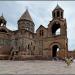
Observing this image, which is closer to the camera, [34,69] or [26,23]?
[34,69]

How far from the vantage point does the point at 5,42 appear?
3784 cm

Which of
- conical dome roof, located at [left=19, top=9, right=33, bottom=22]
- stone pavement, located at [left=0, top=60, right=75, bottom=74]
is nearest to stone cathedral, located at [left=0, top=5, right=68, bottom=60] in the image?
conical dome roof, located at [left=19, top=9, right=33, bottom=22]

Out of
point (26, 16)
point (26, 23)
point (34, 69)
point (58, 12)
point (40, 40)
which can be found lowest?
point (34, 69)

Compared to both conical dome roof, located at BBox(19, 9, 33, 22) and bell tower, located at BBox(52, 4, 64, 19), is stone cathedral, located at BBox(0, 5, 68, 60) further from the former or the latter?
conical dome roof, located at BBox(19, 9, 33, 22)

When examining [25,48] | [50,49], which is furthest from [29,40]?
[50,49]

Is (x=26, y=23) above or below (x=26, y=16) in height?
below

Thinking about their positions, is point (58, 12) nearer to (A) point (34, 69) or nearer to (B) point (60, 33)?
(B) point (60, 33)

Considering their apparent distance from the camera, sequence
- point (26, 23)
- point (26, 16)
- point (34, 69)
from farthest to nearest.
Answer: point (26, 16)
point (26, 23)
point (34, 69)

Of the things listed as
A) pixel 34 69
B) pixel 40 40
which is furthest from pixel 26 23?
pixel 34 69

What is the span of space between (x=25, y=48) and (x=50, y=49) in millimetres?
5863

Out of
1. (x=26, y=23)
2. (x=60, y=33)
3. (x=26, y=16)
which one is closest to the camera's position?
(x=60, y=33)

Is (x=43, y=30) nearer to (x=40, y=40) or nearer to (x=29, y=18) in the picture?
(x=40, y=40)

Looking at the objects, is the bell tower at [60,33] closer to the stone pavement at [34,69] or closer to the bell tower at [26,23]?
the bell tower at [26,23]

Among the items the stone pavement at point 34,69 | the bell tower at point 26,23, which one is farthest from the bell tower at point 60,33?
the stone pavement at point 34,69
